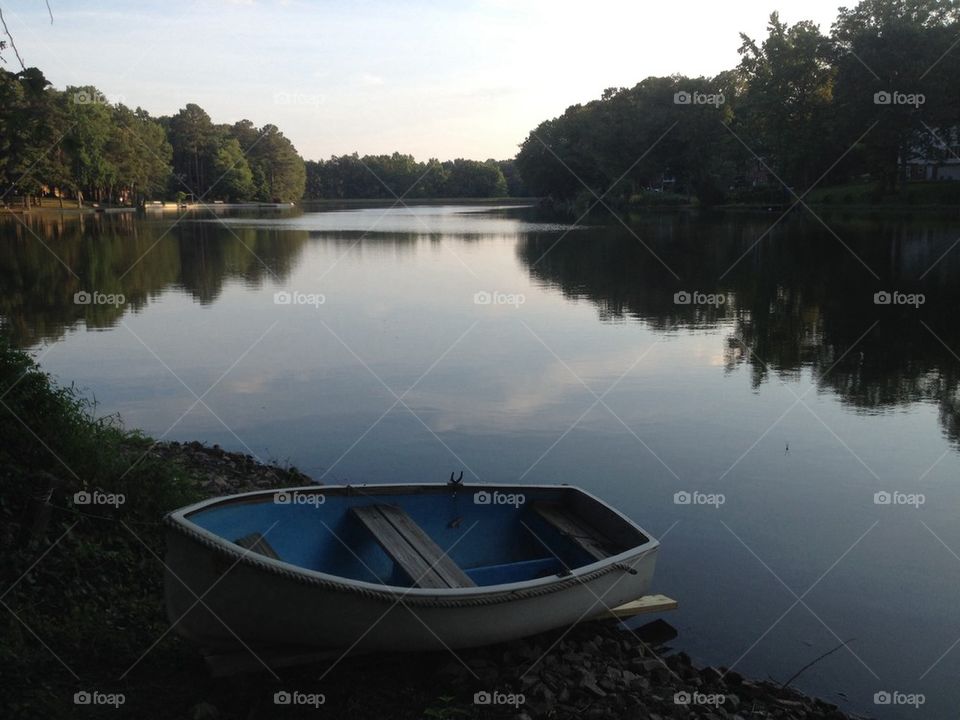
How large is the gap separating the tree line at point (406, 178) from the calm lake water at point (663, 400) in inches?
5130

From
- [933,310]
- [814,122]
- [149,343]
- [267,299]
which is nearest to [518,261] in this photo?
[267,299]

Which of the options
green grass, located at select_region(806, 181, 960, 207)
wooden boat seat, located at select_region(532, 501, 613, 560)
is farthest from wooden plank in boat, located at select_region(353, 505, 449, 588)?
green grass, located at select_region(806, 181, 960, 207)

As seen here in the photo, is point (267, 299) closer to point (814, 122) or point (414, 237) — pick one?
point (414, 237)

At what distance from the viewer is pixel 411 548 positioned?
647 cm

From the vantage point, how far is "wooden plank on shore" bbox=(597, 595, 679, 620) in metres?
6.91

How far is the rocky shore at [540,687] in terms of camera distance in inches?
220

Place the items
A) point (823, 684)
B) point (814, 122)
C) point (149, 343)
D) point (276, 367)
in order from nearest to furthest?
point (823, 684), point (276, 367), point (149, 343), point (814, 122)

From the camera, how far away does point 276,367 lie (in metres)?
16.6

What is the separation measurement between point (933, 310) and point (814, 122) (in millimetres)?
53488

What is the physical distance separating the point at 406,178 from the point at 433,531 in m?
157

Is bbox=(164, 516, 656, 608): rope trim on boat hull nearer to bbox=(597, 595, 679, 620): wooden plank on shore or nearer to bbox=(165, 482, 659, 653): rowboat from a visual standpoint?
bbox=(165, 482, 659, 653): rowboat

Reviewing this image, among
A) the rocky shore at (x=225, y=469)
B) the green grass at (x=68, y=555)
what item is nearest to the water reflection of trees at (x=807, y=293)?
the rocky shore at (x=225, y=469)

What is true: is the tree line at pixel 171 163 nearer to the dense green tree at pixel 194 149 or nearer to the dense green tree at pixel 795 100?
the dense green tree at pixel 194 149

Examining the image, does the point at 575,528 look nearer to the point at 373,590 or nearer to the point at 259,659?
the point at 373,590
